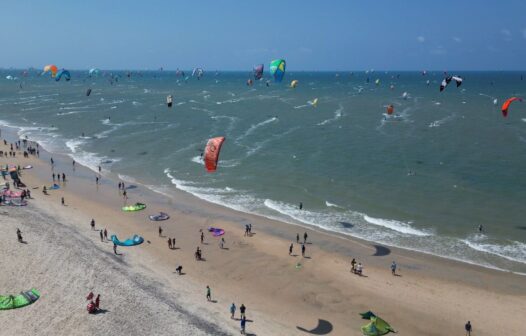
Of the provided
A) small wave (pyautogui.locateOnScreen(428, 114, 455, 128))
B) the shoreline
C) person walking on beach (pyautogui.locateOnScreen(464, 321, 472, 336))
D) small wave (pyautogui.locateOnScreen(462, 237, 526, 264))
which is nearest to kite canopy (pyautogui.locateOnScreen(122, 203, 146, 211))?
the shoreline

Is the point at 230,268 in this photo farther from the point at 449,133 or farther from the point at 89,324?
the point at 449,133

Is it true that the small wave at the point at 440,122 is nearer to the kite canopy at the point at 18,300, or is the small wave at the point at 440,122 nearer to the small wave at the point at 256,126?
the small wave at the point at 256,126

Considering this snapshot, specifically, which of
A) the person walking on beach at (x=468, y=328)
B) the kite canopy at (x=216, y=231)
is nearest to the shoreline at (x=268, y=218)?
the kite canopy at (x=216, y=231)

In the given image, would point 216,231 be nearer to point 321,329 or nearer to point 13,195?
point 321,329

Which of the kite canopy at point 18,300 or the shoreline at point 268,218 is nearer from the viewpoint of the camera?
the kite canopy at point 18,300

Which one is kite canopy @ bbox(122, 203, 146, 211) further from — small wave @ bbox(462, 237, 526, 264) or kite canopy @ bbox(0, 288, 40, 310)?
small wave @ bbox(462, 237, 526, 264)
